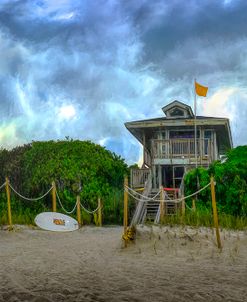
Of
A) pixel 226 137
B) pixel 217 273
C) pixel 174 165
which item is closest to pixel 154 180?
pixel 174 165

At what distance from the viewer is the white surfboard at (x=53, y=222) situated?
2041 centimetres

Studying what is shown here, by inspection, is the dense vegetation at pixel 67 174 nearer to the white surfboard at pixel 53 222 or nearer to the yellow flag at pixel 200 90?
the white surfboard at pixel 53 222

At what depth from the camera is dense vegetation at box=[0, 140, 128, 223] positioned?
26.8 m

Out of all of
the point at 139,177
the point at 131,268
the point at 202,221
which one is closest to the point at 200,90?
the point at 139,177

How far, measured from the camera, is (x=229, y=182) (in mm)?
23359

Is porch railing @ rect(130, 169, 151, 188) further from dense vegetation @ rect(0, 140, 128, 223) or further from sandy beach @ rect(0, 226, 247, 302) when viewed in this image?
sandy beach @ rect(0, 226, 247, 302)

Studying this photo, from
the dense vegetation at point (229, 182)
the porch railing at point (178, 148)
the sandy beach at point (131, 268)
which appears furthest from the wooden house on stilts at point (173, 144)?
the sandy beach at point (131, 268)

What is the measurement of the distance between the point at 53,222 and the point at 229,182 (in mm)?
8283

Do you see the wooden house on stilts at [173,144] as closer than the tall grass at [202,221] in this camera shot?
No

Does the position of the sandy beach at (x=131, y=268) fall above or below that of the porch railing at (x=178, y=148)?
below

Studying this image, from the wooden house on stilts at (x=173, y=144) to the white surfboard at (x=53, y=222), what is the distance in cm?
628

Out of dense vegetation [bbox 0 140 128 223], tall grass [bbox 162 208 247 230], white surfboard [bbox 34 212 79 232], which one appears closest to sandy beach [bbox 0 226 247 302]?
tall grass [bbox 162 208 247 230]

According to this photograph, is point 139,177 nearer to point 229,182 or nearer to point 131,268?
point 229,182

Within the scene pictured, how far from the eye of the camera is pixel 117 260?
12.2m
